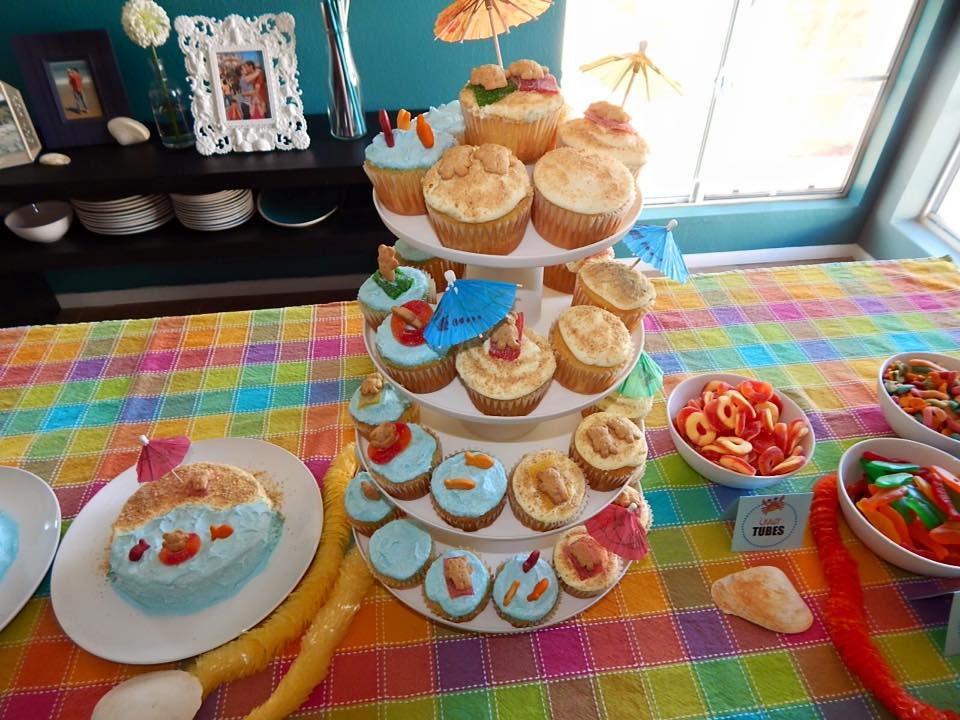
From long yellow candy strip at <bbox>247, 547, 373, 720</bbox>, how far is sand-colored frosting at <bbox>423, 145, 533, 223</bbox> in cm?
77

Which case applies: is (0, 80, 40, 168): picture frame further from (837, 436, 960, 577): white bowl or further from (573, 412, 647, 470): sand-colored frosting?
(837, 436, 960, 577): white bowl

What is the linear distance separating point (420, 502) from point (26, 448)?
42.3 inches

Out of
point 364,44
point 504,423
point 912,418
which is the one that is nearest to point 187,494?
point 504,423

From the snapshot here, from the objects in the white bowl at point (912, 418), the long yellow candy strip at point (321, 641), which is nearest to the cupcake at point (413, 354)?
the long yellow candy strip at point (321, 641)

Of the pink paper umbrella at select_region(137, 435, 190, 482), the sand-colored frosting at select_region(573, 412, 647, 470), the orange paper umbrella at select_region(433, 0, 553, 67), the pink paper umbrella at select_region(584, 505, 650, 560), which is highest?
the orange paper umbrella at select_region(433, 0, 553, 67)

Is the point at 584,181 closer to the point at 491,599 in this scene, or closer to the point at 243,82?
the point at 491,599

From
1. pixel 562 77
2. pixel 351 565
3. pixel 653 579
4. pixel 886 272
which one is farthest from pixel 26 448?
pixel 886 272

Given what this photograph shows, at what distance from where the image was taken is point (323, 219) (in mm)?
2689

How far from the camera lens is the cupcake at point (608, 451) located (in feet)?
3.84

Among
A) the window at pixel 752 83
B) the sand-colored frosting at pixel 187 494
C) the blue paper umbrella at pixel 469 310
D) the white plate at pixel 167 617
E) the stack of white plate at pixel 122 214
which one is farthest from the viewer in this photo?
the window at pixel 752 83

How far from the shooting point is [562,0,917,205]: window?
2.92 metres

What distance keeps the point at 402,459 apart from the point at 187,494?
47 cm

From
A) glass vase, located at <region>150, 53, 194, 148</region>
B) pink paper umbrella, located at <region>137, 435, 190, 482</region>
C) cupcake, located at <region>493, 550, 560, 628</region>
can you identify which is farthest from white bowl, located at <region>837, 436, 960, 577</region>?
glass vase, located at <region>150, 53, 194, 148</region>

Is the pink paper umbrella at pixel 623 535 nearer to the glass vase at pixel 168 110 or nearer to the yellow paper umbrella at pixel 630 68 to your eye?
the yellow paper umbrella at pixel 630 68
